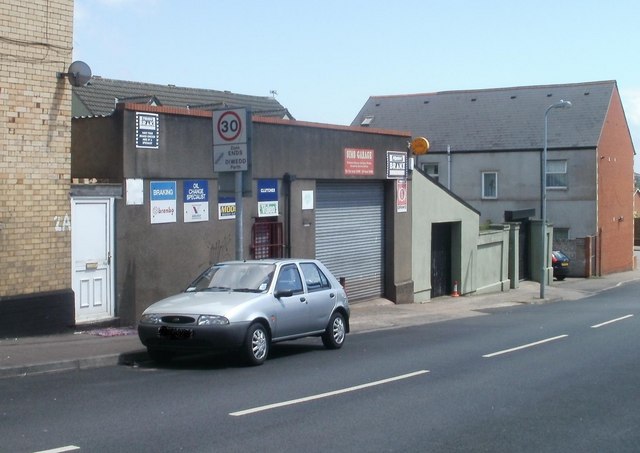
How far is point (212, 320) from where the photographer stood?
11758 mm

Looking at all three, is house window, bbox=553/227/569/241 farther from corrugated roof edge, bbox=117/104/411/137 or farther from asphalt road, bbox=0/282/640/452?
asphalt road, bbox=0/282/640/452

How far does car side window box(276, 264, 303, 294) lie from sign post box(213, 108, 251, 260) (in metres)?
1.54

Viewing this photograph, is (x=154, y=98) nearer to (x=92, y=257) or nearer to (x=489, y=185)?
(x=92, y=257)

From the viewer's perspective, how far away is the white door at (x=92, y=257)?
15000 mm

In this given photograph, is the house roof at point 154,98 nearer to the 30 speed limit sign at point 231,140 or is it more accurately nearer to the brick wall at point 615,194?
the 30 speed limit sign at point 231,140

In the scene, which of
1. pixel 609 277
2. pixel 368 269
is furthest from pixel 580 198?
pixel 368 269

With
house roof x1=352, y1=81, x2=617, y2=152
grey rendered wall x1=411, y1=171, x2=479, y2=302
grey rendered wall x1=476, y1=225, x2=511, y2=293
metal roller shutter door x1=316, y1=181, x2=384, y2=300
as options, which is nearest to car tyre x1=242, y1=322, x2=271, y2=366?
metal roller shutter door x1=316, y1=181, x2=384, y2=300

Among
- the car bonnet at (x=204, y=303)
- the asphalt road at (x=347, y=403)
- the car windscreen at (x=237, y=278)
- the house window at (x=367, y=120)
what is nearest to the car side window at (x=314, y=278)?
the car windscreen at (x=237, y=278)

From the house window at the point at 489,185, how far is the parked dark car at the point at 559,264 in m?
5.68

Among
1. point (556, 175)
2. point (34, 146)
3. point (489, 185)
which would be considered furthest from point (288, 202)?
point (556, 175)

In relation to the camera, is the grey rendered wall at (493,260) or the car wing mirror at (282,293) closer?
the car wing mirror at (282,293)

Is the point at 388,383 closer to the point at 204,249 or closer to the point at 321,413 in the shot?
the point at 321,413

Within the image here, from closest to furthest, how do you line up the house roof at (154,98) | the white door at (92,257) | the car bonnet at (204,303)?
1. the car bonnet at (204,303)
2. the white door at (92,257)
3. the house roof at (154,98)

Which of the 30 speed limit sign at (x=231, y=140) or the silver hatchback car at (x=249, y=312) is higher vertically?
the 30 speed limit sign at (x=231, y=140)
